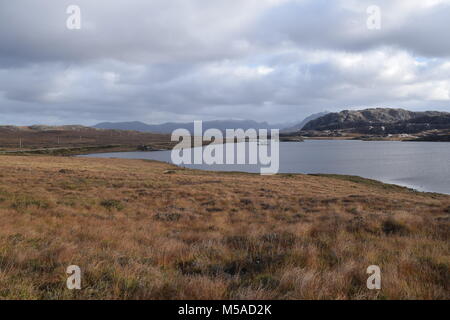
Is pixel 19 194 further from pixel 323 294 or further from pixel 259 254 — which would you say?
pixel 323 294

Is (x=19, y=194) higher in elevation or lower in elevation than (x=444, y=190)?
higher

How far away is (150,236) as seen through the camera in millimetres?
8828

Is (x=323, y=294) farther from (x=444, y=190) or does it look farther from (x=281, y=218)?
(x=444, y=190)

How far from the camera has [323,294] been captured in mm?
4180

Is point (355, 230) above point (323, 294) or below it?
below

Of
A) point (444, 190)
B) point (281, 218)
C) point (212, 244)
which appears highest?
point (212, 244)
